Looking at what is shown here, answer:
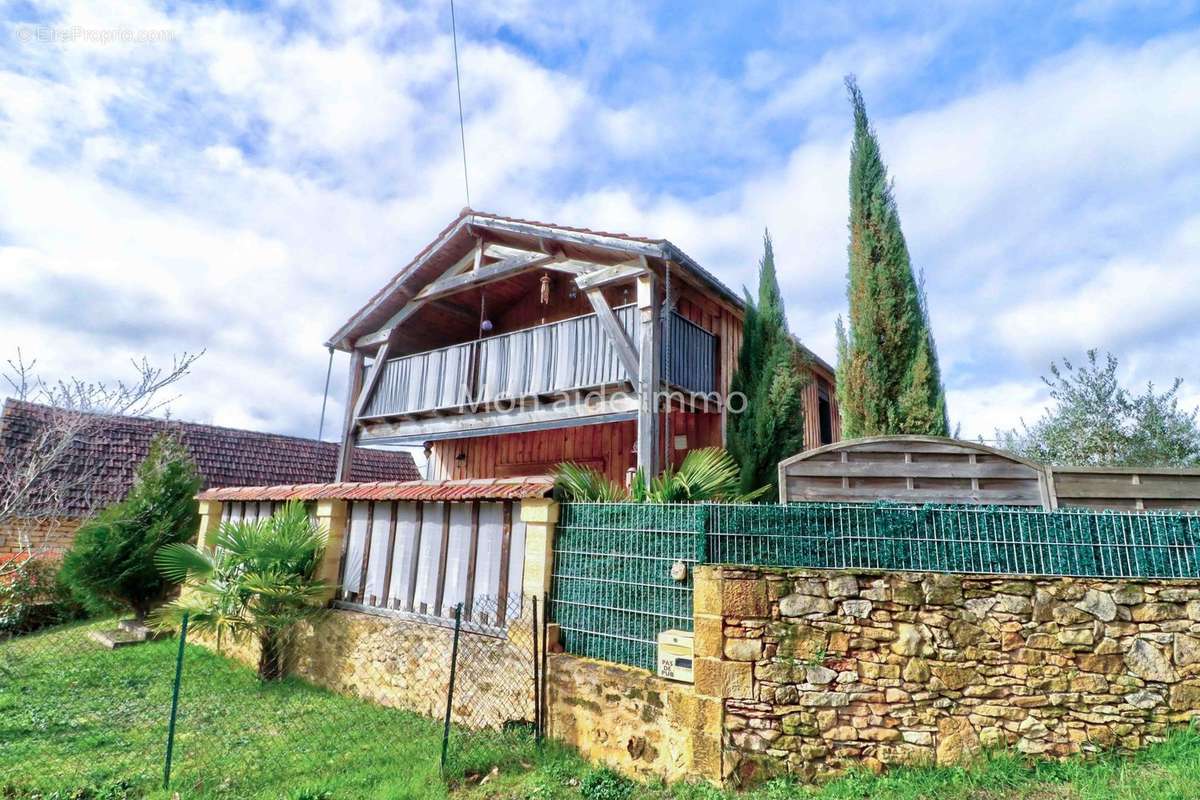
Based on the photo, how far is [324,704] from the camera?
20.9 feet

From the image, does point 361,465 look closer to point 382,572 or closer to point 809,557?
point 382,572

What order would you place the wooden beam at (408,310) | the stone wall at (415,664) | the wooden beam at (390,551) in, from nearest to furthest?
the stone wall at (415,664) < the wooden beam at (390,551) < the wooden beam at (408,310)

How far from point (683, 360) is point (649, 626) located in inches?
203

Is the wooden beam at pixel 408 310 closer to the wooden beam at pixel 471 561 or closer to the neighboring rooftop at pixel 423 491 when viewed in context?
the neighboring rooftop at pixel 423 491

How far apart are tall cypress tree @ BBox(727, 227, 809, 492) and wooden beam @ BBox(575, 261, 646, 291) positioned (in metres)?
1.96

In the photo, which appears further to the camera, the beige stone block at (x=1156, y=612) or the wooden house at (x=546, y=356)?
the wooden house at (x=546, y=356)

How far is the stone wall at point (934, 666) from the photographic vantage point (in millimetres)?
3861

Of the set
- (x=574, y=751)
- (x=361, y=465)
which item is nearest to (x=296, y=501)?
(x=574, y=751)

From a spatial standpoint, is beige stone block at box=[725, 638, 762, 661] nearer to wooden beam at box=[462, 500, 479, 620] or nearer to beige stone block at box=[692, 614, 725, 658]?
beige stone block at box=[692, 614, 725, 658]

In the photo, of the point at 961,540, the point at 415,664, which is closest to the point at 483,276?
the point at 415,664

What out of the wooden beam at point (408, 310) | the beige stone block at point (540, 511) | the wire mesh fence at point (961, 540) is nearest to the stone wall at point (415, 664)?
the beige stone block at point (540, 511)

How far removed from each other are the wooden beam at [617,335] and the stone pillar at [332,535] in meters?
4.28

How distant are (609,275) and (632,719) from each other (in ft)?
20.6

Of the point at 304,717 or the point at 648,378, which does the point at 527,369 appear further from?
the point at 304,717
